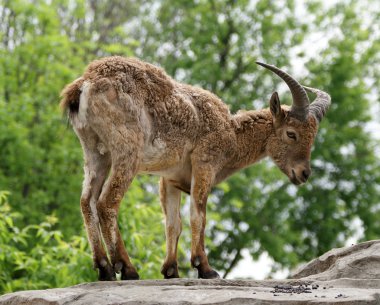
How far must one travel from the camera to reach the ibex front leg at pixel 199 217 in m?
8.75

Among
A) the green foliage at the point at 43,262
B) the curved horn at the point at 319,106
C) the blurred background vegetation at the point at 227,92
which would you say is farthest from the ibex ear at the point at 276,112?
the blurred background vegetation at the point at 227,92

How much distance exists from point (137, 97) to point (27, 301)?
261cm

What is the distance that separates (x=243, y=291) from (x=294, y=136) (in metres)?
3.32

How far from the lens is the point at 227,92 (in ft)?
82.3

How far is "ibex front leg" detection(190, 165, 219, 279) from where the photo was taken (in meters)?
8.75

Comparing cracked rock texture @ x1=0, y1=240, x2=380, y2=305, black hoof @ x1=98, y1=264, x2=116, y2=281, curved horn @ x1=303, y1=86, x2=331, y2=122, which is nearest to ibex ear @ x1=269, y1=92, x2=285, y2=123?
curved horn @ x1=303, y1=86, x2=331, y2=122

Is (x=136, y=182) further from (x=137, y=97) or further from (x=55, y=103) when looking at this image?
(x=137, y=97)

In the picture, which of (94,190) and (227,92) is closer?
(94,190)

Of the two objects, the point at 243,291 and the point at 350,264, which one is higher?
the point at 350,264

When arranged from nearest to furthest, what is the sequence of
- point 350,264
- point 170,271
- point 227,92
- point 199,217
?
point 350,264, point 199,217, point 170,271, point 227,92

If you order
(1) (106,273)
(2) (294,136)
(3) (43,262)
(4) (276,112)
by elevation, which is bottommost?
(1) (106,273)

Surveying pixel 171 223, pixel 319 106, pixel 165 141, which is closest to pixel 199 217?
pixel 171 223

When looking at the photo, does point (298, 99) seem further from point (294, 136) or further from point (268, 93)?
point (268, 93)

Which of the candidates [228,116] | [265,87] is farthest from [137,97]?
[265,87]
